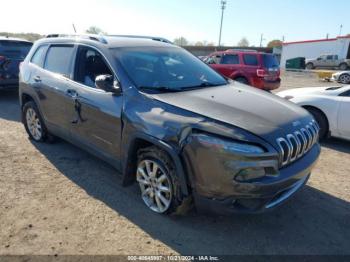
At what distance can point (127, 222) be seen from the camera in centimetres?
329

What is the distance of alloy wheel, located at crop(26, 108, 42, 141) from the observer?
17.5ft

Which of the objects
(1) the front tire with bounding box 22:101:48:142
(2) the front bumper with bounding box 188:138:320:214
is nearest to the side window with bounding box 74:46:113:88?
(1) the front tire with bounding box 22:101:48:142

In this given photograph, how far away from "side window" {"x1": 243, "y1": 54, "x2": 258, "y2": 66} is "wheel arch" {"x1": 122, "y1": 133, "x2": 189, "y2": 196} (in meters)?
9.04

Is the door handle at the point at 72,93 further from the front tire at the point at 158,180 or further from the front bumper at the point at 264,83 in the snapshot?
the front bumper at the point at 264,83

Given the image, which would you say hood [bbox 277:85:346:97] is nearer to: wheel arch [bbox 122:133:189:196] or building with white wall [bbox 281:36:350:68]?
wheel arch [bbox 122:133:189:196]

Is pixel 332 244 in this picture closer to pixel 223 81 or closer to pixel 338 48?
pixel 223 81

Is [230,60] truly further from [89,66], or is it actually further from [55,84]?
[89,66]

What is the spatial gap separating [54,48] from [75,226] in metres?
2.87

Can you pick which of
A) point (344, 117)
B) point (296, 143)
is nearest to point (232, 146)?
point (296, 143)

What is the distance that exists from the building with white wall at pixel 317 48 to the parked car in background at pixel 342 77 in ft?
76.1

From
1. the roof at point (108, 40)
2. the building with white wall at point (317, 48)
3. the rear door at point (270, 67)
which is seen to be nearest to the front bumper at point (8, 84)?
the roof at point (108, 40)

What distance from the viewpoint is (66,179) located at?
4.19m

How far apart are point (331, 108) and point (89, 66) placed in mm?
4279

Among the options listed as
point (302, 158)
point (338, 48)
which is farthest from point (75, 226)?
point (338, 48)
